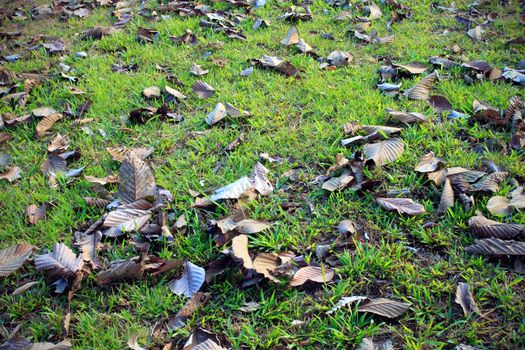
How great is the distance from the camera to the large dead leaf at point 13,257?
6.44 ft

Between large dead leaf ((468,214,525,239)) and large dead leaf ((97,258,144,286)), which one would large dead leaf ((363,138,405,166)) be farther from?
large dead leaf ((97,258,144,286))

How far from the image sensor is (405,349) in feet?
5.21

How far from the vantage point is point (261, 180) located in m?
2.35

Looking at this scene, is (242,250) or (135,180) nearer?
(242,250)

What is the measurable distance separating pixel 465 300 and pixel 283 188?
1007 millimetres

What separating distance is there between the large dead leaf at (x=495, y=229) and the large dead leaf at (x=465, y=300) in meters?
0.30

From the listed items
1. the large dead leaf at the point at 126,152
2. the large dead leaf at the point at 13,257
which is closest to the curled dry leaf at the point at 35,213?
the large dead leaf at the point at 13,257

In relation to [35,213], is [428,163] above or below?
above

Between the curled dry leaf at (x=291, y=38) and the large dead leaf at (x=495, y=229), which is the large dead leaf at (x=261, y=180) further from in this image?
the curled dry leaf at (x=291, y=38)

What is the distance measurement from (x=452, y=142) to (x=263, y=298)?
1416mm

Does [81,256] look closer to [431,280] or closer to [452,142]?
[431,280]

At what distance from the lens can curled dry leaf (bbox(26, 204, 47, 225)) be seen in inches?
88.4

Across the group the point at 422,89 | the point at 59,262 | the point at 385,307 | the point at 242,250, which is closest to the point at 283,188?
the point at 242,250

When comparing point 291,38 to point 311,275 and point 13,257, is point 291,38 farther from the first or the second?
point 13,257
